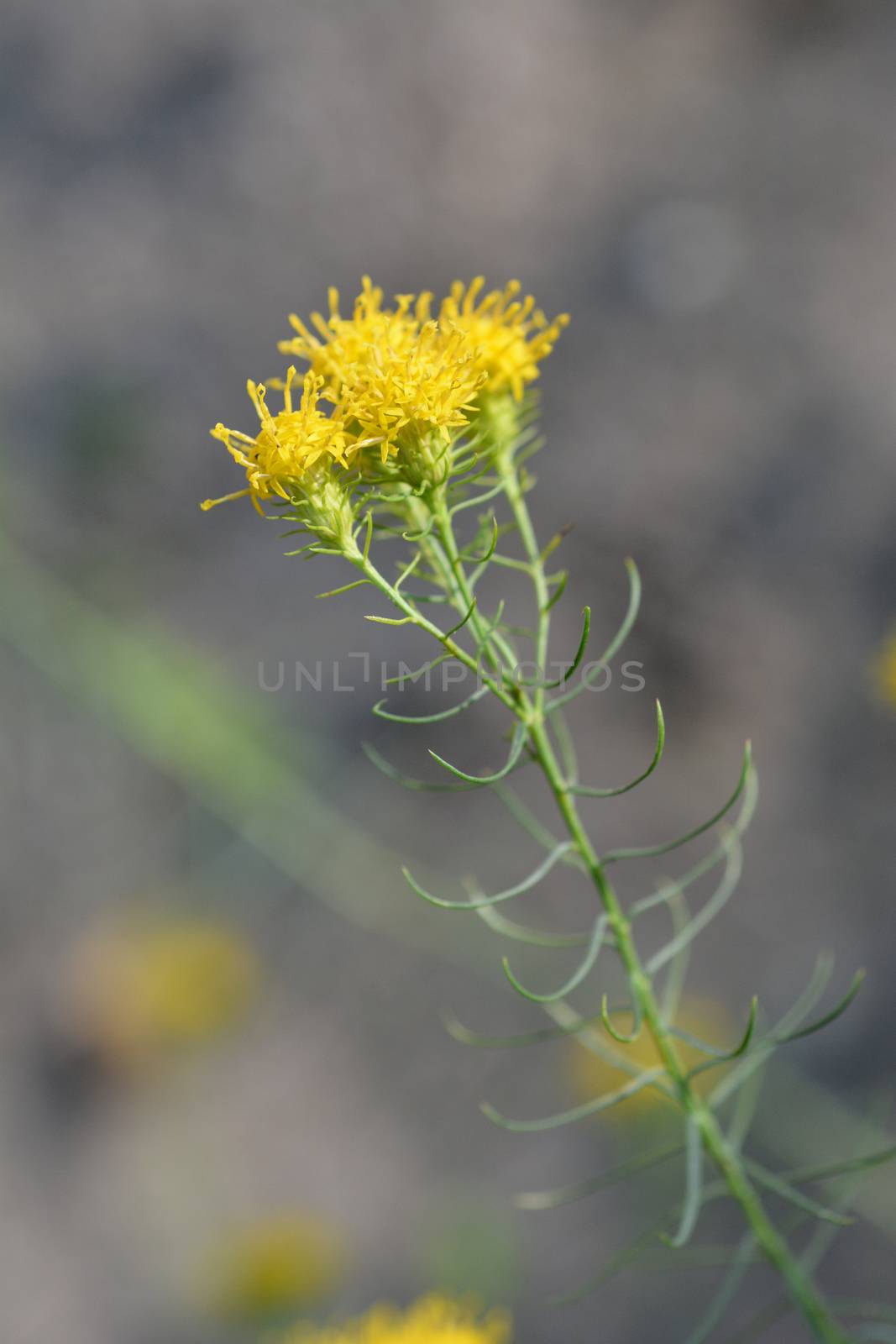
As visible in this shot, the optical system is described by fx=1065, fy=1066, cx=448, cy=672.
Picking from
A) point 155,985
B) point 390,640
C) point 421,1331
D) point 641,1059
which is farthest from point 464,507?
point 155,985

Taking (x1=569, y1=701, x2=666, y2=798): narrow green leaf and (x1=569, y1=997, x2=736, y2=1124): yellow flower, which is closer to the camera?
(x1=569, y1=701, x2=666, y2=798): narrow green leaf

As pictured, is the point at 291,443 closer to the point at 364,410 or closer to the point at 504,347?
the point at 364,410

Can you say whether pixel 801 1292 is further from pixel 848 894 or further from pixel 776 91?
pixel 776 91

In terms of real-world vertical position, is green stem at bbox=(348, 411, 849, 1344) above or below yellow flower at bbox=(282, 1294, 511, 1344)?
above

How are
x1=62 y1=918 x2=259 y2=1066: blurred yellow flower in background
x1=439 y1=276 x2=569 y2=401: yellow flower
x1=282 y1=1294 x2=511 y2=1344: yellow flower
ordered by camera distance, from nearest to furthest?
1. x1=439 y1=276 x2=569 y2=401: yellow flower
2. x1=282 y1=1294 x2=511 y2=1344: yellow flower
3. x1=62 y1=918 x2=259 y2=1066: blurred yellow flower in background

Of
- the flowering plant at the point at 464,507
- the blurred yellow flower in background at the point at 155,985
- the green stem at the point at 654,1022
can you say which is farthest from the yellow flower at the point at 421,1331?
the blurred yellow flower in background at the point at 155,985

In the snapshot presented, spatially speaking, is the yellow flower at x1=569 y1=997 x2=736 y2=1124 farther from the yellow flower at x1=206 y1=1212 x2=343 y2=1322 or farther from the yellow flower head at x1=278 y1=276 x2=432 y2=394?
the yellow flower head at x1=278 y1=276 x2=432 y2=394

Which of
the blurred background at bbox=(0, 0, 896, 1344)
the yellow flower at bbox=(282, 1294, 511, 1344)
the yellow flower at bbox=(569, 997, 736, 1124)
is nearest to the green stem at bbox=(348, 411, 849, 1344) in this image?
the yellow flower at bbox=(282, 1294, 511, 1344)
